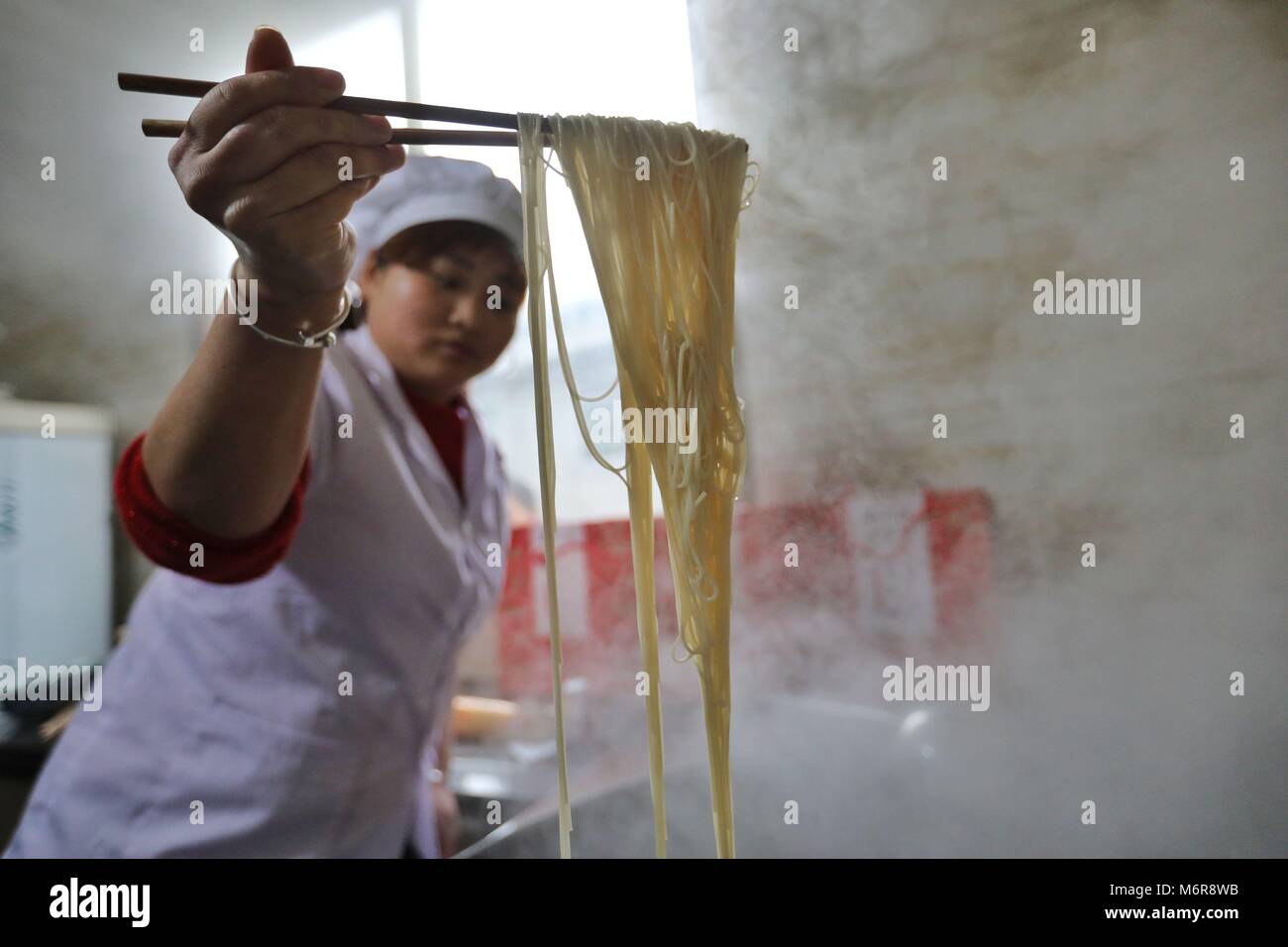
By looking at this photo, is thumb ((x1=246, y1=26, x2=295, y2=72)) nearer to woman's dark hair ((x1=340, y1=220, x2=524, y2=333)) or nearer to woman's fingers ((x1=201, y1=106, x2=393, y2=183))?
woman's fingers ((x1=201, y1=106, x2=393, y2=183))

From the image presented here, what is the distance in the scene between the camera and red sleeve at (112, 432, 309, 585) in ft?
3.44

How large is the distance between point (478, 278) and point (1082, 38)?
1136mm

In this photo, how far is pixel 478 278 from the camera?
136cm

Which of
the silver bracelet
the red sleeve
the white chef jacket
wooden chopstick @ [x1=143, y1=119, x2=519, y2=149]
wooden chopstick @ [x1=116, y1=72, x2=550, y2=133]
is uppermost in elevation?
wooden chopstick @ [x1=116, y1=72, x2=550, y2=133]

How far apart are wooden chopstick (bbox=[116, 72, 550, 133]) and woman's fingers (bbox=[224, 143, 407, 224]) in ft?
0.16

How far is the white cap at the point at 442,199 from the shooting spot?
133 cm

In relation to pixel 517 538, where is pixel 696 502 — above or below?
above

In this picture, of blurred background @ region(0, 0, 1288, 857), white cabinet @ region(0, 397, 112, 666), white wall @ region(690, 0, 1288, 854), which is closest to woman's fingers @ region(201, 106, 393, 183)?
blurred background @ region(0, 0, 1288, 857)

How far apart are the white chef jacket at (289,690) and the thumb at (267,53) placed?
1.58ft

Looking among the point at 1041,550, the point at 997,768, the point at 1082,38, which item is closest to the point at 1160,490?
the point at 1041,550

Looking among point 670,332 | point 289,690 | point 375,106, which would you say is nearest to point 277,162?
point 375,106

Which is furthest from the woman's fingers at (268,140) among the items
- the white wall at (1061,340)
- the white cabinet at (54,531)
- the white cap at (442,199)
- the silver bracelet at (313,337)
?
the white cabinet at (54,531)
